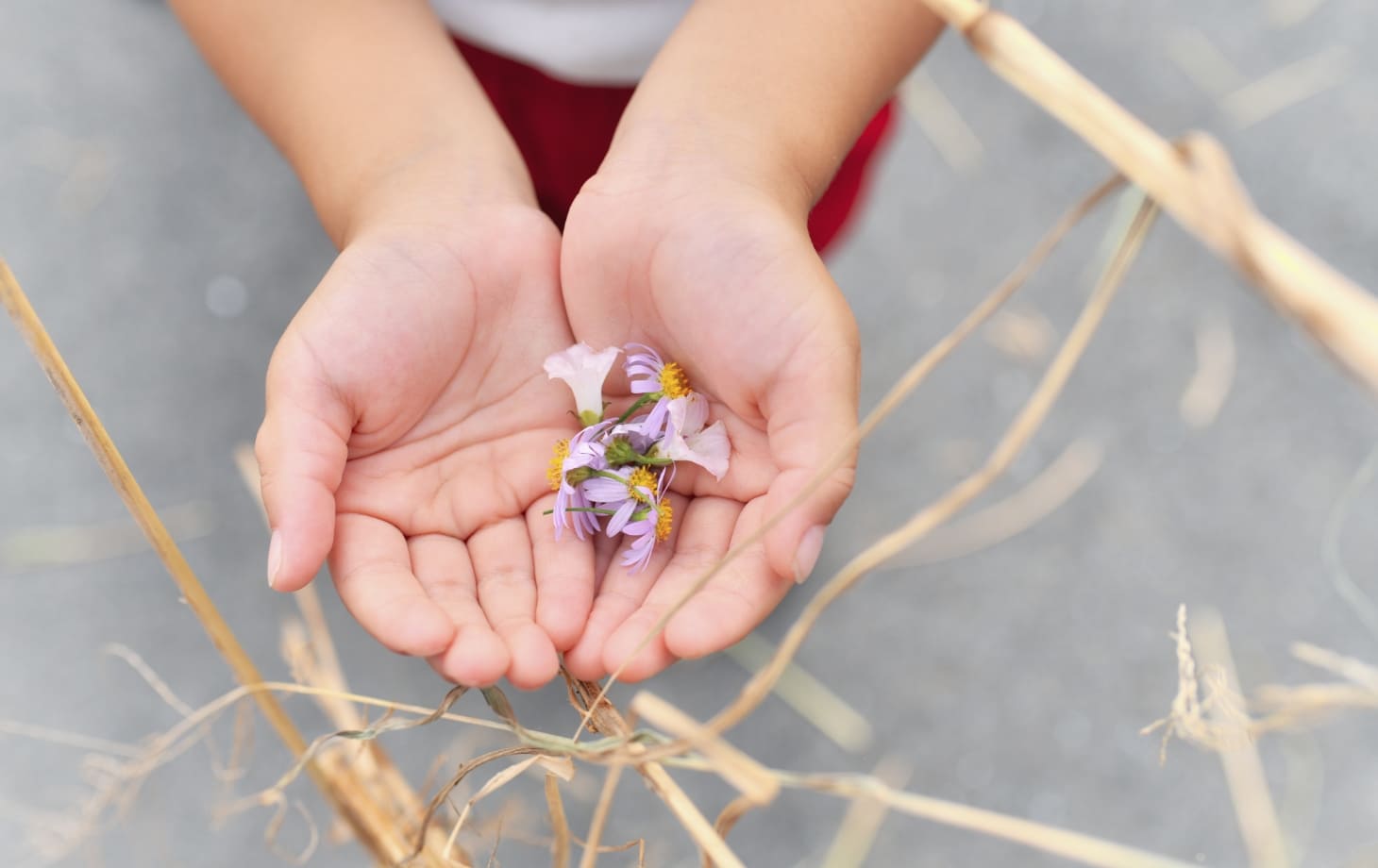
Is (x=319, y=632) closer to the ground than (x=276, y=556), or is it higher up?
closer to the ground

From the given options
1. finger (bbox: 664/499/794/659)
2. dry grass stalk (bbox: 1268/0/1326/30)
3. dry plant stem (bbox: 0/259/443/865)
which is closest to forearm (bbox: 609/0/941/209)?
finger (bbox: 664/499/794/659)

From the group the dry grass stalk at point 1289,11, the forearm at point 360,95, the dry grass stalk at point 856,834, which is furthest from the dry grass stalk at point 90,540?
the dry grass stalk at point 1289,11

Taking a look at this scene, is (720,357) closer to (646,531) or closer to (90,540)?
(646,531)

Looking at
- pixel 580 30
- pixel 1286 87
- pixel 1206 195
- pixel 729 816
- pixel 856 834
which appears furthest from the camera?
pixel 1286 87

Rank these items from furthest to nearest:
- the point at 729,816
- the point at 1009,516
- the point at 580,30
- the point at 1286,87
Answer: the point at 1286,87
the point at 1009,516
the point at 580,30
the point at 729,816

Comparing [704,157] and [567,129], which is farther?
[567,129]

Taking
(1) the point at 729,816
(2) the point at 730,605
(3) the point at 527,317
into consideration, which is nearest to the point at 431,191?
(3) the point at 527,317

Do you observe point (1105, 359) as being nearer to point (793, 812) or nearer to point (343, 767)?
point (793, 812)

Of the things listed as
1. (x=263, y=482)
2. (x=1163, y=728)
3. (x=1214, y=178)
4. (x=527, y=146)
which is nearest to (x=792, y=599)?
(x=1163, y=728)
